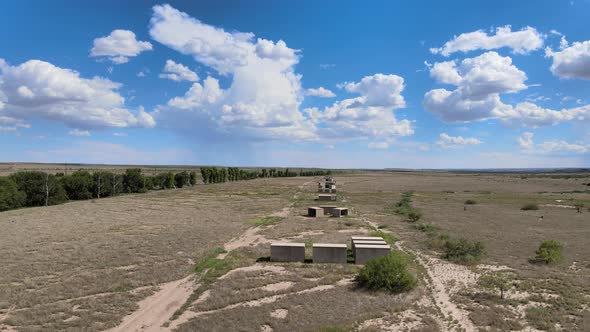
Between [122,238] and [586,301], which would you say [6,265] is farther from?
[586,301]

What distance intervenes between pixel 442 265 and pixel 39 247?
19.6m

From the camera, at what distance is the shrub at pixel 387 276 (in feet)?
40.7

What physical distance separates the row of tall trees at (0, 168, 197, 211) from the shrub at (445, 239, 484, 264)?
140 feet

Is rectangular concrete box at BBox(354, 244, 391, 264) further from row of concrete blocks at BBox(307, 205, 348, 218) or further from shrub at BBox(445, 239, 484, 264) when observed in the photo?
row of concrete blocks at BBox(307, 205, 348, 218)

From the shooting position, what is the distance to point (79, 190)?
50875mm

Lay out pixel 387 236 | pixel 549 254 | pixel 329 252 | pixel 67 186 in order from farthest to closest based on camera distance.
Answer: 1. pixel 67 186
2. pixel 387 236
3. pixel 329 252
4. pixel 549 254

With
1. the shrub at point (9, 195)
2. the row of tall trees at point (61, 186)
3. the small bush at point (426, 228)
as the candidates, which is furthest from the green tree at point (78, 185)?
the small bush at point (426, 228)

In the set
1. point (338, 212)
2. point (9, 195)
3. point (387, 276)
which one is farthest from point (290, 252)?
point (9, 195)

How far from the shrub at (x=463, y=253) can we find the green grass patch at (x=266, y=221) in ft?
44.4

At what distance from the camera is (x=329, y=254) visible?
634 inches

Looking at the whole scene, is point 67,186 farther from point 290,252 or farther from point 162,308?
point 162,308

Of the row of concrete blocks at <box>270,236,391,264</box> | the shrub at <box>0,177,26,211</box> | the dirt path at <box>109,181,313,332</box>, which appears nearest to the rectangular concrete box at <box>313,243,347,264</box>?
the row of concrete blocks at <box>270,236,391,264</box>

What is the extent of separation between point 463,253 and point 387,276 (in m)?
6.12

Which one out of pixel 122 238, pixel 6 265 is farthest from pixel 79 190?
pixel 6 265
